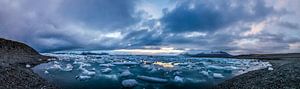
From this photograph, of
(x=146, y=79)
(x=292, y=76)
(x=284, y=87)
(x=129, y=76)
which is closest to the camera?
(x=284, y=87)

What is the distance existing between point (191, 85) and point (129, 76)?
534cm

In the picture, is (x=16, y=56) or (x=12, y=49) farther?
(x=12, y=49)

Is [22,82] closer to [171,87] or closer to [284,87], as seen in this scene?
[171,87]

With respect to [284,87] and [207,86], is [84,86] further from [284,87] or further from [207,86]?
[284,87]

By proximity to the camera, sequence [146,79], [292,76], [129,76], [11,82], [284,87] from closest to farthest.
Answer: [284,87], [11,82], [292,76], [146,79], [129,76]

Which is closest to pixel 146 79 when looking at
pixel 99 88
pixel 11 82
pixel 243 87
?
pixel 99 88

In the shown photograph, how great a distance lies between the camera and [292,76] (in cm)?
1476

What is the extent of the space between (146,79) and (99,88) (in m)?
3.78

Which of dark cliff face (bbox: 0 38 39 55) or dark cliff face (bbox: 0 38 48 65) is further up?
dark cliff face (bbox: 0 38 39 55)

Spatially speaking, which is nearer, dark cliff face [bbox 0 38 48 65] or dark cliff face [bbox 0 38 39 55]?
dark cliff face [bbox 0 38 48 65]

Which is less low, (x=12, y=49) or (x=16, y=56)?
(x=12, y=49)

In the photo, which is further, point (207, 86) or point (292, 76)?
point (207, 86)

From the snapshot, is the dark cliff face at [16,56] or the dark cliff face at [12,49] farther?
the dark cliff face at [12,49]

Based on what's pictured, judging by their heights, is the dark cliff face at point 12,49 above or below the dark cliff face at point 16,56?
above
